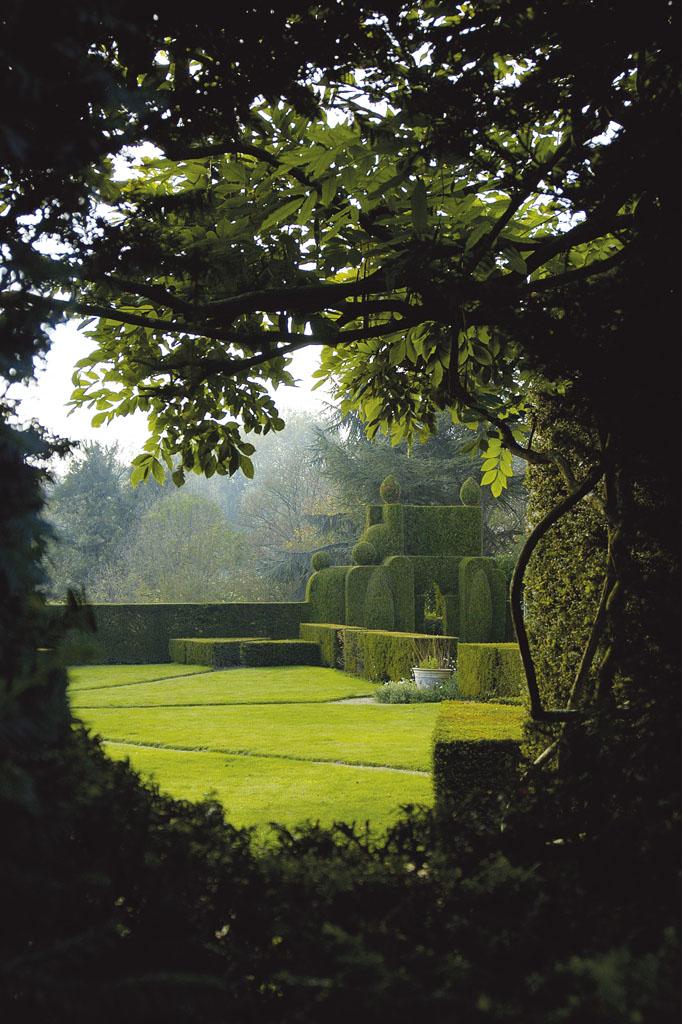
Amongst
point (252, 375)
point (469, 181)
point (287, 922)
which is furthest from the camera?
point (252, 375)

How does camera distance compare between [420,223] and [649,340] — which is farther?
[649,340]

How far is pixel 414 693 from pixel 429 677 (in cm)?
81

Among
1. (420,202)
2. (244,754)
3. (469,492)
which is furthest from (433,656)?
(420,202)

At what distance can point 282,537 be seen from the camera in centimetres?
4300

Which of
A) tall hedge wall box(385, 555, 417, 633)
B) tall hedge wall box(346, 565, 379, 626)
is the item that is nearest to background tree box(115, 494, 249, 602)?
tall hedge wall box(346, 565, 379, 626)

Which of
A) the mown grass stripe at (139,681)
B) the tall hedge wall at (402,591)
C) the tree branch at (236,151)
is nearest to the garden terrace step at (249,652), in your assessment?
the mown grass stripe at (139,681)

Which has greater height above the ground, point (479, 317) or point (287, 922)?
point (479, 317)

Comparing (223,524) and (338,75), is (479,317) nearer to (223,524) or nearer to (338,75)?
(338,75)

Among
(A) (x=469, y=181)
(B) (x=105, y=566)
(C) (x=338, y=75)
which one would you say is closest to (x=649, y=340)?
(A) (x=469, y=181)

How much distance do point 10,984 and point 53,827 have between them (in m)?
0.29

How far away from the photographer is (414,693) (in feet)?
52.9

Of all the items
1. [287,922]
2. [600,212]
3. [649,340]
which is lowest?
[287,922]

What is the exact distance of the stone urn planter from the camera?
55.3 ft

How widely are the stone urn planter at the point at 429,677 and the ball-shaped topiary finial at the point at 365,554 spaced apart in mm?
5709
